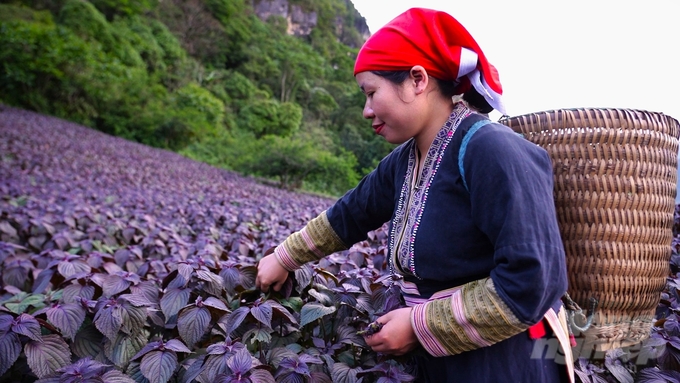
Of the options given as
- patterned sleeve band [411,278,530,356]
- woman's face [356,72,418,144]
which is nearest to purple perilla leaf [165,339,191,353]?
patterned sleeve band [411,278,530,356]

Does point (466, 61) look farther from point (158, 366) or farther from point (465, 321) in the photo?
point (158, 366)

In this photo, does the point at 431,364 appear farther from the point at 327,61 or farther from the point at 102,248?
the point at 327,61

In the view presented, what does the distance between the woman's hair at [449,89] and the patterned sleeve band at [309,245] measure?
598 millimetres

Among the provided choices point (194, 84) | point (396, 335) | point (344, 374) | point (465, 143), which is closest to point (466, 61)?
point (465, 143)

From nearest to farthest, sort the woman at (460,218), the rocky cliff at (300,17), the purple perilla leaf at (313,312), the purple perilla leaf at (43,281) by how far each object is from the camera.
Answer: the woman at (460,218), the purple perilla leaf at (313,312), the purple perilla leaf at (43,281), the rocky cliff at (300,17)

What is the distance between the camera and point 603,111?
1322mm

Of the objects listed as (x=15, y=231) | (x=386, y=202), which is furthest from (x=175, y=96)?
(x=386, y=202)

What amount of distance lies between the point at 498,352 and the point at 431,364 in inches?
7.8

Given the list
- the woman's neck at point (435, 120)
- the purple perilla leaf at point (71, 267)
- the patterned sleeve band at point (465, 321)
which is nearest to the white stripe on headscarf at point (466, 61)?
the woman's neck at point (435, 120)

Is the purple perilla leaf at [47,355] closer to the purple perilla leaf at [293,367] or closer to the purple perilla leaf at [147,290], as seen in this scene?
the purple perilla leaf at [147,290]

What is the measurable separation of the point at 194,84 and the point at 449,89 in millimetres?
28637

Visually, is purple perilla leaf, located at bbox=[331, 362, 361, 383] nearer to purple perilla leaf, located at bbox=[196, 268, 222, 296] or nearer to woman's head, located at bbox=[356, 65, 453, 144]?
purple perilla leaf, located at bbox=[196, 268, 222, 296]

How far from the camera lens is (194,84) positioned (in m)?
27.8

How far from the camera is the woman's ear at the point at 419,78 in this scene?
1169 mm
